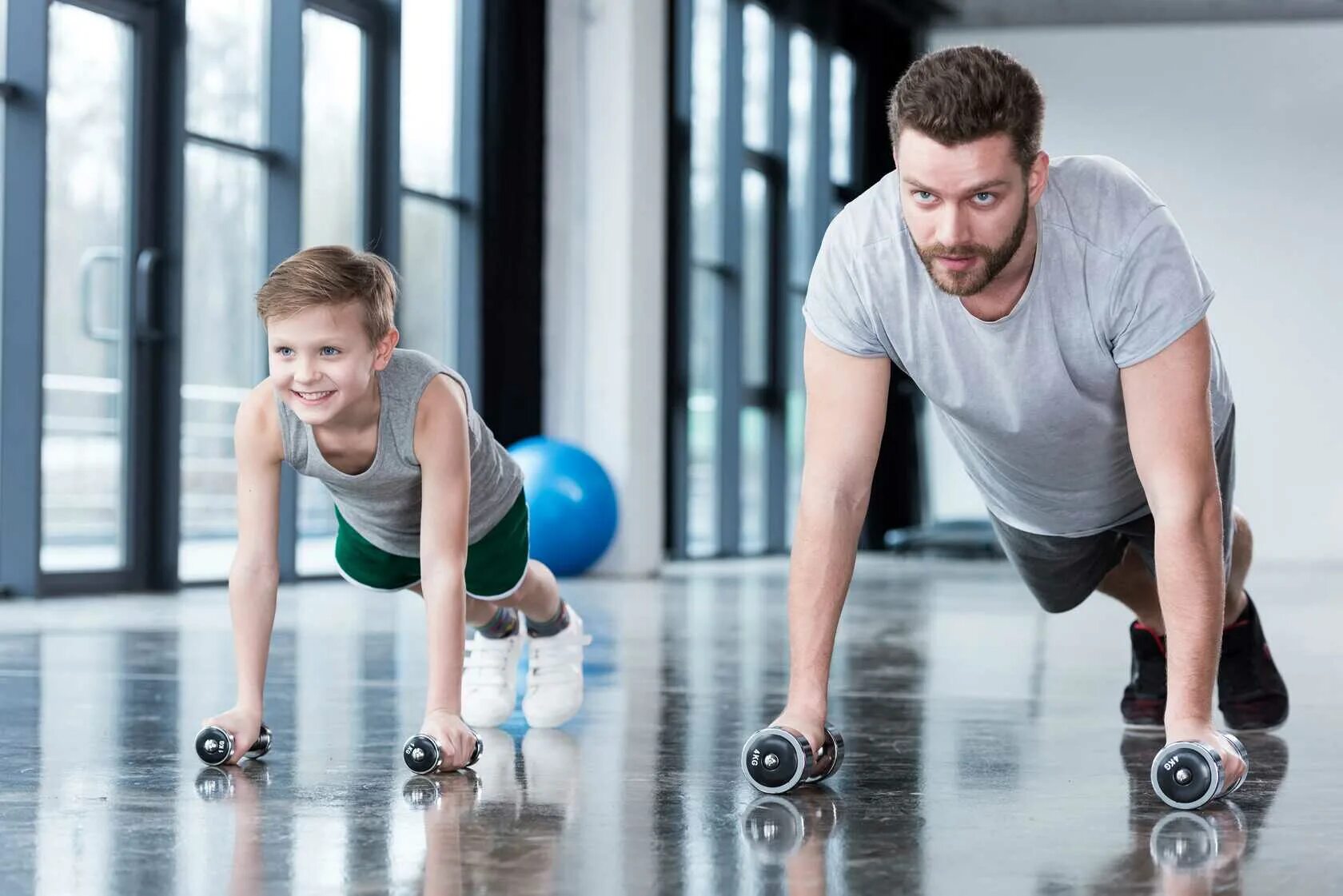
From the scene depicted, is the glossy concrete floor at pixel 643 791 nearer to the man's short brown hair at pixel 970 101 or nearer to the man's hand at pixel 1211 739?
the man's hand at pixel 1211 739

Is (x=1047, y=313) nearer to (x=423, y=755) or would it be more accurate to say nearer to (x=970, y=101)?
(x=970, y=101)

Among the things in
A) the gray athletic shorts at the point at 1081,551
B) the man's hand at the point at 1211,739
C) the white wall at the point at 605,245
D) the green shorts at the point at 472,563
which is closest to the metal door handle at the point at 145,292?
the white wall at the point at 605,245

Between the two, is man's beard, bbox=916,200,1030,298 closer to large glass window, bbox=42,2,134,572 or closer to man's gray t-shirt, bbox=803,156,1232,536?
man's gray t-shirt, bbox=803,156,1232,536

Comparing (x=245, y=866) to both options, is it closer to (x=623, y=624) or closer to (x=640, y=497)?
(x=623, y=624)

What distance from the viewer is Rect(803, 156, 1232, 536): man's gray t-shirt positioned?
161 cm

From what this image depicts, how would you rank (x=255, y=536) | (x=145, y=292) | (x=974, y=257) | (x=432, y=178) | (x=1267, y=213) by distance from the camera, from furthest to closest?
(x=1267, y=213) < (x=432, y=178) < (x=145, y=292) < (x=255, y=536) < (x=974, y=257)

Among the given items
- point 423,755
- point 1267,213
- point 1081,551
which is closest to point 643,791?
point 423,755

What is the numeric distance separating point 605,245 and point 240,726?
201 inches

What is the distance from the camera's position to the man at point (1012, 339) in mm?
1540

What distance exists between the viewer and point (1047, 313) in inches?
64.8

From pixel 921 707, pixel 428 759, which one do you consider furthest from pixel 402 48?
pixel 428 759

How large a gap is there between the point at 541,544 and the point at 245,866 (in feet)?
15.3

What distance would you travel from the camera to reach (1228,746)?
1630 millimetres

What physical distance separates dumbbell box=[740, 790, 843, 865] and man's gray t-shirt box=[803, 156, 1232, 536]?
471 millimetres
